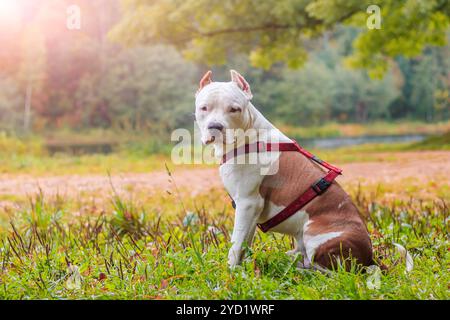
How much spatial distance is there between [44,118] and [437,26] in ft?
57.3

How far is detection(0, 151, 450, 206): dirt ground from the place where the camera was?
27.7 ft

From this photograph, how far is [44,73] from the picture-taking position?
24.4m

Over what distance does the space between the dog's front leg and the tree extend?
9.49m

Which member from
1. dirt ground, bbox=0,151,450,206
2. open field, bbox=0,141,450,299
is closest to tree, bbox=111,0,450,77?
dirt ground, bbox=0,151,450,206

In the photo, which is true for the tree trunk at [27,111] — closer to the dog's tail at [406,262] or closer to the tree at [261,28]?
the tree at [261,28]

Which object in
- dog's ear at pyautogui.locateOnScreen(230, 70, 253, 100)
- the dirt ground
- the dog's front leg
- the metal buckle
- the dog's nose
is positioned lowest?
the dirt ground

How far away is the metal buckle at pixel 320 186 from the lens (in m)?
3.10

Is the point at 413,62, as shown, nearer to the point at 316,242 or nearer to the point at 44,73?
the point at 44,73

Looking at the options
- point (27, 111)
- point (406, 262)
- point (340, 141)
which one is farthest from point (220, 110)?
point (27, 111)

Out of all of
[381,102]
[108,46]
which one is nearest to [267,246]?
[108,46]

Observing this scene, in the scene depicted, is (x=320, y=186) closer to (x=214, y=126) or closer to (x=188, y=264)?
(x=214, y=126)

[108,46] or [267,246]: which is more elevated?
[108,46]

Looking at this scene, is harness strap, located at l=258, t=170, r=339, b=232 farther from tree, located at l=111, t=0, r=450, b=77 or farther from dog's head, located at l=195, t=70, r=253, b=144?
tree, located at l=111, t=0, r=450, b=77

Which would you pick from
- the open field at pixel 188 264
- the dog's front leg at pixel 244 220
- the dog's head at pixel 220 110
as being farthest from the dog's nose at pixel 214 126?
the open field at pixel 188 264
